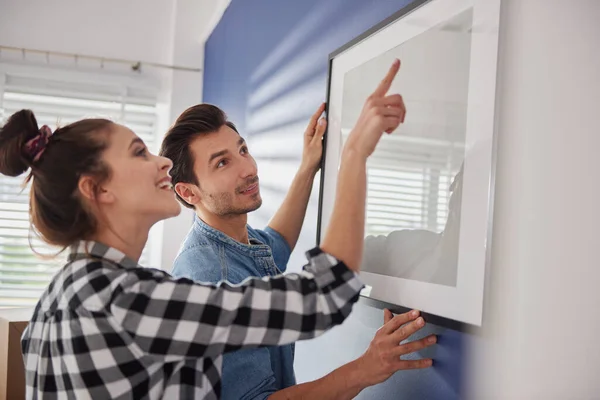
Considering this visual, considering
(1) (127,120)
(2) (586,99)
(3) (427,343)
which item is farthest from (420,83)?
(1) (127,120)

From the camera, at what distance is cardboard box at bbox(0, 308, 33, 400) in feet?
6.50

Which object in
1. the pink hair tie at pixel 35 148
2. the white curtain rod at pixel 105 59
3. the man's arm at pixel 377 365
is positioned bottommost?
the man's arm at pixel 377 365

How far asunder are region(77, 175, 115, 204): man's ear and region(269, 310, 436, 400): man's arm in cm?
51

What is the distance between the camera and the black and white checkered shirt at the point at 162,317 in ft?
2.99

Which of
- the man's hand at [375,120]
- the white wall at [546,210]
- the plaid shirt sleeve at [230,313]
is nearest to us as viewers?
the white wall at [546,210]

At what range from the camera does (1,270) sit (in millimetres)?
3309

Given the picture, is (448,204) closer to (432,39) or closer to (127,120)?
(432,39)

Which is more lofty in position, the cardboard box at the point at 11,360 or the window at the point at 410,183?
the window at the point at 410,183

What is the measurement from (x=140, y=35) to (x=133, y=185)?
2.70 m

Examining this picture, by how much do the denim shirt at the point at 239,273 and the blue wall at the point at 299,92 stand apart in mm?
194

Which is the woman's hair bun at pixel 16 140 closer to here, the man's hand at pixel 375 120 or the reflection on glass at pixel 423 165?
the man's hand at pixel 375 120

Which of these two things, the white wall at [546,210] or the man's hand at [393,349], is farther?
the man's hand at [393,349]

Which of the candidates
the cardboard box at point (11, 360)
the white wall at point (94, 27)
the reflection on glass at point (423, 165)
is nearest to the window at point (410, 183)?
the reflection on glass at point (423, 165)

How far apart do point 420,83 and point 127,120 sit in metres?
2.72
